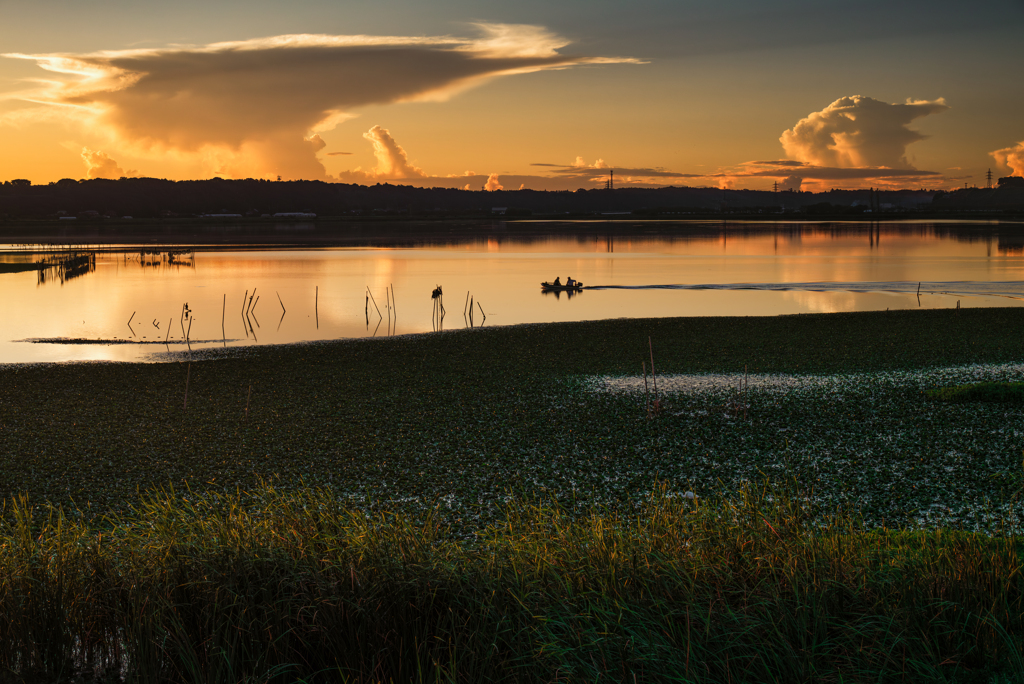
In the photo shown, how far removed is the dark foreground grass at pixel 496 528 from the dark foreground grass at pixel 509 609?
3 cm

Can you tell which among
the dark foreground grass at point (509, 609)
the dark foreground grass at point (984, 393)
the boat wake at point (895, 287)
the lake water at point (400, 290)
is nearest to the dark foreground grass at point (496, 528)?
the dark foreground grass at point (509, 609)

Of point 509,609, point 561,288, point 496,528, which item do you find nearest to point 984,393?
point 496,528

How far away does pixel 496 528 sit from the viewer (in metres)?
9.20

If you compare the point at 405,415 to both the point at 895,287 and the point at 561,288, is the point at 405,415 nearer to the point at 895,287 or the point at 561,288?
the point at 561,288

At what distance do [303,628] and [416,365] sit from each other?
16364 mm

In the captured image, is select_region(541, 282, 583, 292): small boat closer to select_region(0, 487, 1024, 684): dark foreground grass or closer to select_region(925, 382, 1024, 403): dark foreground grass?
select_region(925, 382, 1024, 403): dark foreground grass

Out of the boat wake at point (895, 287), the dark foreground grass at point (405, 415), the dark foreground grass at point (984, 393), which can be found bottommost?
the dark foreground grass at point (405, 415)

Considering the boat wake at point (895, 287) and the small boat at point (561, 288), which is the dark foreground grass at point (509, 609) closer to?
the small boat at point (561, 288)

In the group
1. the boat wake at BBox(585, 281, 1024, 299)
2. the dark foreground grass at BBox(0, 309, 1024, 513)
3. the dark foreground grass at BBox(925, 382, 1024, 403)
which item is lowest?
the dark foreground grass at BBox(0, 309, 1024, 513)

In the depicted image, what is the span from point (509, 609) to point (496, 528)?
2427 millimetres

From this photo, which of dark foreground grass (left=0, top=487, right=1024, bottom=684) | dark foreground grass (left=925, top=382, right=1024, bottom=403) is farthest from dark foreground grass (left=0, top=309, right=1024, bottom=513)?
dark foreground grass (left=0, top=487, right=1024, bottom=684)

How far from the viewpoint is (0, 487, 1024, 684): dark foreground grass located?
6113 mm

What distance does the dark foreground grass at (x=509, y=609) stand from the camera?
6113mm

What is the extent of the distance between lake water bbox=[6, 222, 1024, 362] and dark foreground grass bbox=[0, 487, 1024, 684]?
23.0 metres
